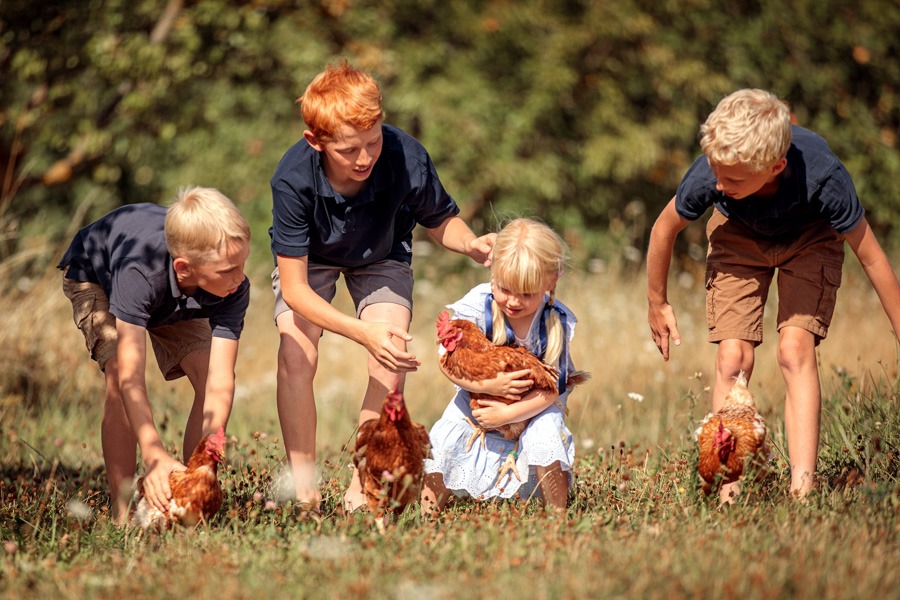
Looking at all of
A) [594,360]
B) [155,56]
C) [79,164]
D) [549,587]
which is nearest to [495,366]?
[549,587]

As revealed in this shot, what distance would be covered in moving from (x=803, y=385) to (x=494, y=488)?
148 cm

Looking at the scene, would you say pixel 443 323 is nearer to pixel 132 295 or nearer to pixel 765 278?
pixel 132 295

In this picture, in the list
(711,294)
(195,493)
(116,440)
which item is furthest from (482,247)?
(116,440)

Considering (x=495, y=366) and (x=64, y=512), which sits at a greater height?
(x=495, y=366)

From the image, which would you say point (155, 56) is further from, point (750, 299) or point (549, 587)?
point (549, 587)

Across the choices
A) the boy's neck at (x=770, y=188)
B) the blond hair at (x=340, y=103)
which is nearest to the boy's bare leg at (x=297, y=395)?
the blond hair at (x=340, y=103)

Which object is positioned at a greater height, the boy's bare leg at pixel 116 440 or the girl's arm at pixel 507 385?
the girl's arm at pixel 507 385

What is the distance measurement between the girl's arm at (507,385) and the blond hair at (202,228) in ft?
4.02

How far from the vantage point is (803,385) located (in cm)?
437

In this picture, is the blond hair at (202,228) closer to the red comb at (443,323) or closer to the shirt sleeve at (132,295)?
the shirt sleeve at (132,295)

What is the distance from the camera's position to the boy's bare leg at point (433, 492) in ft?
14.4

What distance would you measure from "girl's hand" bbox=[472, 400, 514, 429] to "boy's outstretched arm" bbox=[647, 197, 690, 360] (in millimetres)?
928

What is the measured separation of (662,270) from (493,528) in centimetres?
168

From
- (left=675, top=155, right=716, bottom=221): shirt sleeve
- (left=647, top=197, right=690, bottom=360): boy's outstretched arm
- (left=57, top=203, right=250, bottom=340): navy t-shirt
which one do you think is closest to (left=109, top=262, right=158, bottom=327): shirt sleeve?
(left=57, top=203, right=250, bottom=340): navy t-shirt
